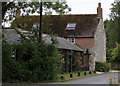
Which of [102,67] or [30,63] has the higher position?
[30,63]

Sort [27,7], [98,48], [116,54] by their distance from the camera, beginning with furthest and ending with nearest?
[116,54]
[98,48]
[27,7]

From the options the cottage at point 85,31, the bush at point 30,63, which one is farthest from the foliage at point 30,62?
the cottage at point 85,31

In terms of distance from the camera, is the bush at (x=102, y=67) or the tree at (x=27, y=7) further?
the bush at (x=102, y=67)

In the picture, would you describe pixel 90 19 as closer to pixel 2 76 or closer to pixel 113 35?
pixel 113 35

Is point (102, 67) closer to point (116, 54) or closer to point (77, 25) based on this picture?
point (77, 25)

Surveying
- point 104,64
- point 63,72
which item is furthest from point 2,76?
point 104,64

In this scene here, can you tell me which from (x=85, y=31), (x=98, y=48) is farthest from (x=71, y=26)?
(x=98, y=48)

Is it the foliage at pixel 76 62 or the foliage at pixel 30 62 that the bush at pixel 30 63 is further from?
the foliage at pixel 76 62

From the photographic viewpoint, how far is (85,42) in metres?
40.9

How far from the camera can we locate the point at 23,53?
19781 mm

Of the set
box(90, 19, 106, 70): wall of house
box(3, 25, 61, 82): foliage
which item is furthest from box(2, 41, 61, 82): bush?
box(90, 19, 106, 70): wall of house

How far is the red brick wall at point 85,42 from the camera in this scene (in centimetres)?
4069

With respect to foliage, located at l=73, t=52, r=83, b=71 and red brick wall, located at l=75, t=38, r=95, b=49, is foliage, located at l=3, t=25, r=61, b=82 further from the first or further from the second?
red brick wall, located at l=75, t=38, r=95, b=49

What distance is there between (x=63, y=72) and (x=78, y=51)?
250 inches
